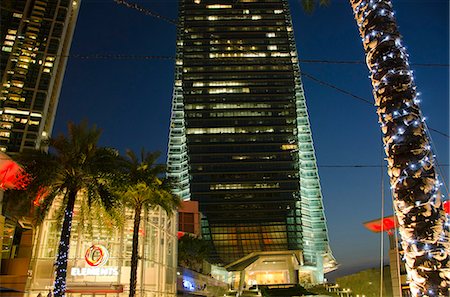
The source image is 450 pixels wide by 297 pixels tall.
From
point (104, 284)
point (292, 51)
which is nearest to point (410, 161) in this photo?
point (104, 284)

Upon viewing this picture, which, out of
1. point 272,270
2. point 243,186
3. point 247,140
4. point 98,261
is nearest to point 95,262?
point 98,261

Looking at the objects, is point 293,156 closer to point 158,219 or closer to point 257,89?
point 257,89

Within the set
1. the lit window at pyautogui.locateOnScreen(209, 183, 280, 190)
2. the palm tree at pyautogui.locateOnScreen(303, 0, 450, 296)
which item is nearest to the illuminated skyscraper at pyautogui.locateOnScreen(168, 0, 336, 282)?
the lit window at pyautogui.locateOnScreen(209, 183, 280, 190)

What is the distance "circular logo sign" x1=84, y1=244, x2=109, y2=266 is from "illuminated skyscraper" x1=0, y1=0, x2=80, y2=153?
7941 centimetres

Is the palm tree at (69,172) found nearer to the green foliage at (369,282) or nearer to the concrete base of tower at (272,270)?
the green foliage at (369,282)

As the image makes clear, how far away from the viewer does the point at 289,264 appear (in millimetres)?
74125

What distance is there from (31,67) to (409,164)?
121 m

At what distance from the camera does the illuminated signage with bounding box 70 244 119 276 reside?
85.3 feet

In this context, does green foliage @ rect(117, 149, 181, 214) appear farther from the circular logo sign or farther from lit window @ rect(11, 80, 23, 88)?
lit window @ rect(11, 80, 23, 88)

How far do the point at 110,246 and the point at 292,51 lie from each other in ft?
405

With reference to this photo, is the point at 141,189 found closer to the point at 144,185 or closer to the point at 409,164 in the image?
the point at 144,185

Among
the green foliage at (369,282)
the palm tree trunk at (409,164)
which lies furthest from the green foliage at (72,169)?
the green foliage at (369,282)

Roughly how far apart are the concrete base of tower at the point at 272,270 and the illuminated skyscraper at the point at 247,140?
10.3 ft

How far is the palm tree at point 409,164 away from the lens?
18.5 ft
